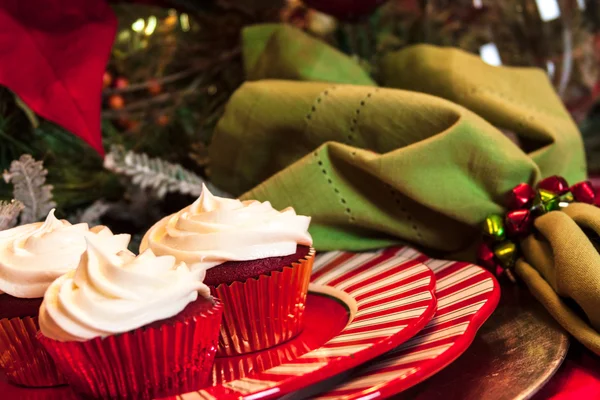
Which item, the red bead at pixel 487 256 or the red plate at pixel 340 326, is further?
the red bead at pixel 487 256

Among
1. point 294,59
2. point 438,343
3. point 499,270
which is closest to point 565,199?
point 499,270

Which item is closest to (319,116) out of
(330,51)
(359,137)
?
(359,137)

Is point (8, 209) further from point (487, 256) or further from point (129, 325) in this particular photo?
point (487, 256)

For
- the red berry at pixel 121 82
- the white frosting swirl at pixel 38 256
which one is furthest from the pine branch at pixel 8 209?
the red berry at pixel 121 82

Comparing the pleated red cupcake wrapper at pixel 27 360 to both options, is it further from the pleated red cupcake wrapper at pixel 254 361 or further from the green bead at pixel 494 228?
the green bead at pixel 494 228

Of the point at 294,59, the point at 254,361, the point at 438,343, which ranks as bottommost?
the point at 254,361

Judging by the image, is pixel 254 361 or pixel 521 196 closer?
pixel 254 361

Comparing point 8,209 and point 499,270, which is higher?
point 8,209

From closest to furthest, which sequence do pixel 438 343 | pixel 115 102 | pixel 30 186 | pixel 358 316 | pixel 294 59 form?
pixel 438 343
pixel 358 316
pixel 30 186
pixel 294 59
pixel 115 102
